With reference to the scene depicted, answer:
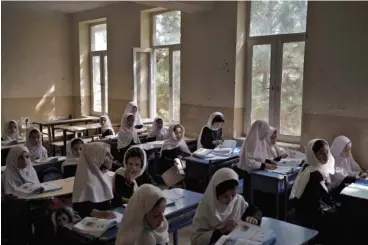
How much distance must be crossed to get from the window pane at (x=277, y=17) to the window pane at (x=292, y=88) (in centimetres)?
25

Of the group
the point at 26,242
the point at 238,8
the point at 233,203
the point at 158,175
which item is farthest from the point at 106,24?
the point at 233,203

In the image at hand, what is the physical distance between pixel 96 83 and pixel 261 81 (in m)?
4.70

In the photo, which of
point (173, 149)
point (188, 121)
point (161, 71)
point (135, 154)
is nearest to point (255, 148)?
point (173, 149)

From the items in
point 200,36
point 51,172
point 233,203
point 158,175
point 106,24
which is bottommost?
point 158,175

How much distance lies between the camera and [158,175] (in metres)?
5.40

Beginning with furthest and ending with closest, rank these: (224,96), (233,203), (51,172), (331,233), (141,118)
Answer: (141,118) < (224,96) < (51,172) < (331,233) < (233,203)

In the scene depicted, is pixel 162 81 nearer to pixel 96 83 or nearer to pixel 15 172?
pixel 96 83

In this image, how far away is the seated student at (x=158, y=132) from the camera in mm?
6167

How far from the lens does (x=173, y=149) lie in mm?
5152

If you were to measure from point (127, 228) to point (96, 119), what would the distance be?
6621mm

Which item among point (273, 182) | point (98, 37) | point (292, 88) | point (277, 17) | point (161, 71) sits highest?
point (98, 37)

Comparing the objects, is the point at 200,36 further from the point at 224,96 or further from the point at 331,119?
the point at 331,119

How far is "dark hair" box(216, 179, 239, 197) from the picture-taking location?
7.17 ft

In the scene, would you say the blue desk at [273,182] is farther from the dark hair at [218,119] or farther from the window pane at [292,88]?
the dark hair at [218,119]
